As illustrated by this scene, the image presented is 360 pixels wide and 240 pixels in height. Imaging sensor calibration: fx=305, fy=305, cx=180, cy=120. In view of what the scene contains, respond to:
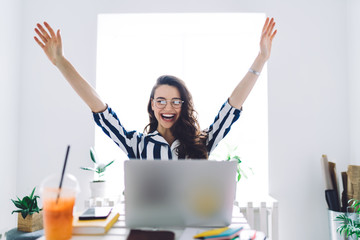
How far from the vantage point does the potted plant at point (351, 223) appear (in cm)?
188

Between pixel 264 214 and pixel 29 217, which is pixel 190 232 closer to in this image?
pixel 29 217

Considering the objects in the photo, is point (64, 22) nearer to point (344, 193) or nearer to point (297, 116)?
point (297, 116)

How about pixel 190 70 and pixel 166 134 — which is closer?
pixel 166 134

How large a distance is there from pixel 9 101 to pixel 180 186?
2078 mm

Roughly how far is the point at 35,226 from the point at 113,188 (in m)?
0.96

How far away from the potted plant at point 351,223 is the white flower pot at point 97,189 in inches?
64.3

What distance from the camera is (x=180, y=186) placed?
83 centimetres

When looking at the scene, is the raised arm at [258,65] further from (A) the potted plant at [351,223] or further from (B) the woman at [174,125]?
(A) the potted plant at [351,223]

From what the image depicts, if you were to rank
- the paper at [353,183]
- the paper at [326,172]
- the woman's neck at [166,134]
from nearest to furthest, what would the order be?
the woman's neck at [166,134] → the paper at [353,183] → the paper at [326,172]

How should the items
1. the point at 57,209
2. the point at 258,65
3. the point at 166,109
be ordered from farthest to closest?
the point at 166,109 < the point at 258,65 < the point at 57,209

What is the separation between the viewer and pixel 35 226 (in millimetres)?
1741

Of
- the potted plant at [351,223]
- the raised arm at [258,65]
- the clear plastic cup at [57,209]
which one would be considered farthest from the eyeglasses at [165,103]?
the potted plant at [351,223]

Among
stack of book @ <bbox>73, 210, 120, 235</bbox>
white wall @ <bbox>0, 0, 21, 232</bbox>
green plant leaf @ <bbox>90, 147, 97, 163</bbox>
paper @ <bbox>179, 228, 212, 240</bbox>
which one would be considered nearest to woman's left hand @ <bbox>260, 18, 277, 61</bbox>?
paper @ <bbox>179, 228, 212, 240</bbox>

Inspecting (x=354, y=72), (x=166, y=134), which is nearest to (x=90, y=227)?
(x=166, y=134)
